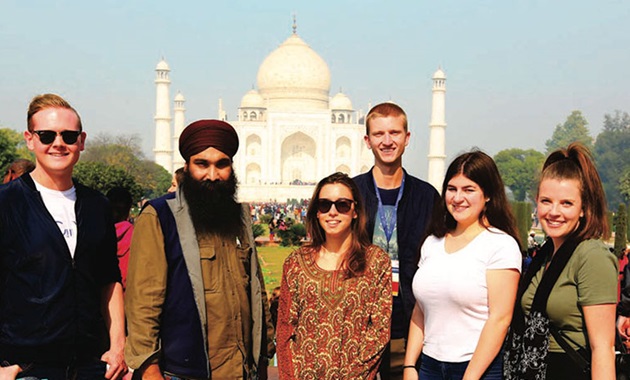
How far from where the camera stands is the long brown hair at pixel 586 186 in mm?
2424

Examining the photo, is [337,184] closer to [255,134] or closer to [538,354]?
[538,354]

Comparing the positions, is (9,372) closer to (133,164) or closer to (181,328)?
(181,328)

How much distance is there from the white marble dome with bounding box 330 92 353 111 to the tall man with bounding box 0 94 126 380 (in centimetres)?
3921

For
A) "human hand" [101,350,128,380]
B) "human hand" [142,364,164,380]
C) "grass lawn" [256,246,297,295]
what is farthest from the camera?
"grass lawn" [256,246,297,295]

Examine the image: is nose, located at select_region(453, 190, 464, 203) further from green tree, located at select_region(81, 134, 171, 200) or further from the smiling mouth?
green tree, located at select_region(81, 134, 171, 200)

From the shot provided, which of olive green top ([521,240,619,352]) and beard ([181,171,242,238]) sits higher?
beard ([181,171,242,238])

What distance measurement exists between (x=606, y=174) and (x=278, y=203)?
25.9 meters

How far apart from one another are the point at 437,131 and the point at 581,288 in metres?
36.3

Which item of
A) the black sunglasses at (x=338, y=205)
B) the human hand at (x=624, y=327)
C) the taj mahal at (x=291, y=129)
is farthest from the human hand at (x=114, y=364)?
the taj mahal at (x=291, y=129)

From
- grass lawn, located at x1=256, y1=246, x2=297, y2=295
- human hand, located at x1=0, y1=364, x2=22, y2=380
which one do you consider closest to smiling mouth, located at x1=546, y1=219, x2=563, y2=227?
human hand, located at x1=0, y1=364, x2=22, y2=380

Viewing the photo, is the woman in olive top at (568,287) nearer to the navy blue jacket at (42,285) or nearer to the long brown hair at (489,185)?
the long brown hair at (489,185)

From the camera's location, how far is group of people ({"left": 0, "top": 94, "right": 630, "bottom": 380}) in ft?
7.79

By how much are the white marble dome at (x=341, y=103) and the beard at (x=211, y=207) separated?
1539 inches

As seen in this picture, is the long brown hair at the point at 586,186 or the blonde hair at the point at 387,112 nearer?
the long brown hair at the point at 586,186
